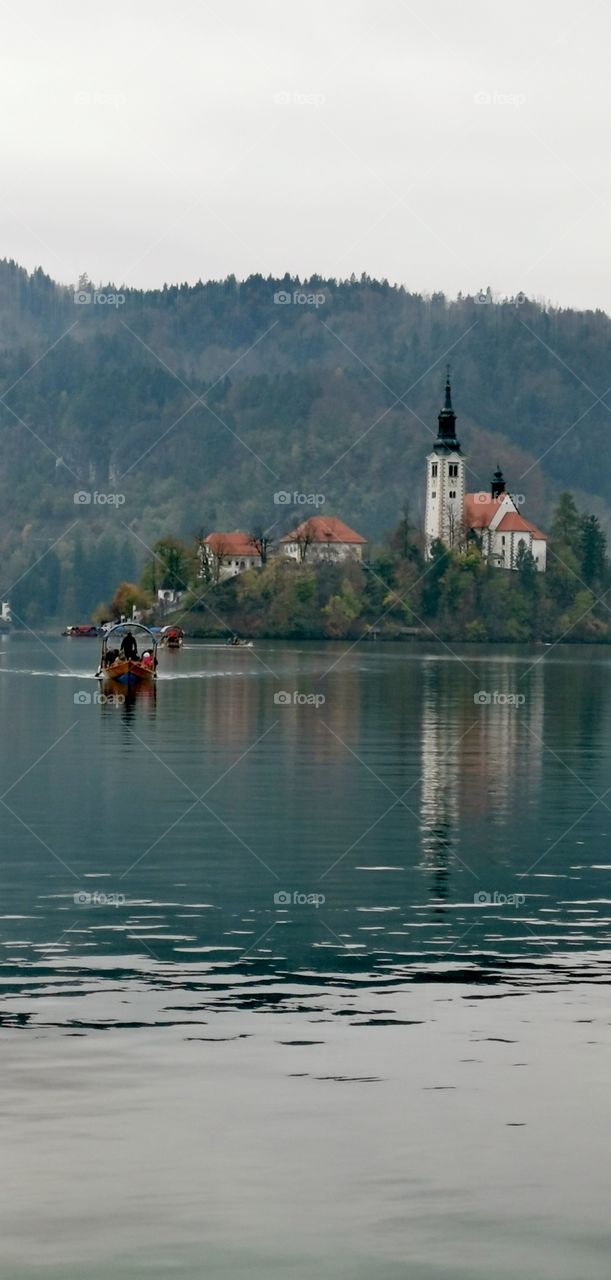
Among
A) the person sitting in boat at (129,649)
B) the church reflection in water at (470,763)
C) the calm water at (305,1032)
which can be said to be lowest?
the calm water at (305,1032)

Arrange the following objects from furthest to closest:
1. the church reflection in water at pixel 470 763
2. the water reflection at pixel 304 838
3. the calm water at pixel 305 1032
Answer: the church reflection in water at pixel 470 763
the water reflection at pixel 304 838
the calm water at pixel 305 1032

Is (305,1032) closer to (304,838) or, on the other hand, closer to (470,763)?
(304,838)

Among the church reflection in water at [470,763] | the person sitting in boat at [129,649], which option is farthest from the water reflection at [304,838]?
the person sitting in boat at [129,649]

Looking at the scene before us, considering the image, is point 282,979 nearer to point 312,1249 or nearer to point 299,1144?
point 299,1144

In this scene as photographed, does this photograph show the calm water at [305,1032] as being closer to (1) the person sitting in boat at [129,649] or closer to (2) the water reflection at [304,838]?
(2) the water reflection at [304,838]

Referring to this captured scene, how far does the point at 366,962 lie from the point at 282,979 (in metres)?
2.08

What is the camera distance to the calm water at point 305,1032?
58.1 feet

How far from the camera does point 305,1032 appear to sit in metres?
24.8

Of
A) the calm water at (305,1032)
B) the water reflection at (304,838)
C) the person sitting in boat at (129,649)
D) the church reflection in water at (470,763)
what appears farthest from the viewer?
the person sitting in boat at (129,649)

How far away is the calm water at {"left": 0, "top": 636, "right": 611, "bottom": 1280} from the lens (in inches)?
698

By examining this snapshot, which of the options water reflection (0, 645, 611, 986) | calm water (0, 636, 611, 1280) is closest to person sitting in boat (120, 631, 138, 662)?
water reflection (0, 645, 611, 986)

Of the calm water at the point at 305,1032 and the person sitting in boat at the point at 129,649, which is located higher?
the person sitting in boat at the point at 129,649

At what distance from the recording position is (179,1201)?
720 inches

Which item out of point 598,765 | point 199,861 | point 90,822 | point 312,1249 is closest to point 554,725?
point 598,765
